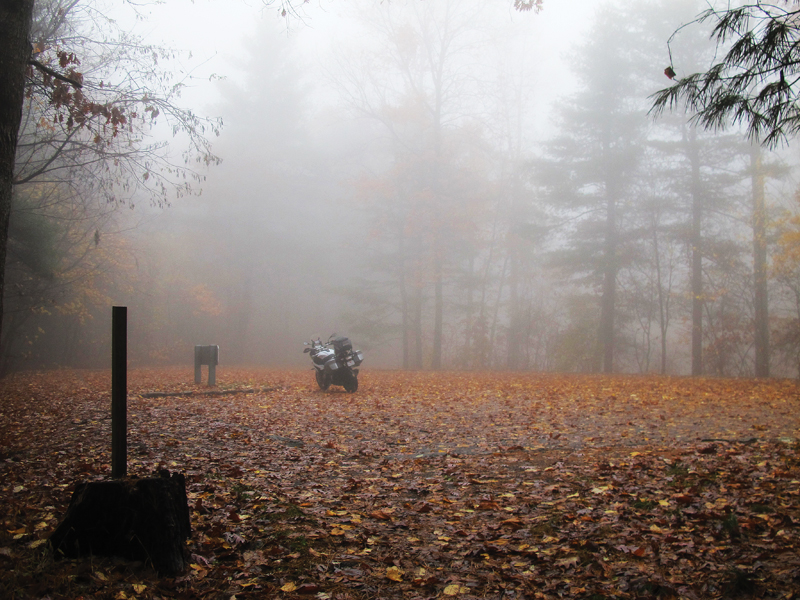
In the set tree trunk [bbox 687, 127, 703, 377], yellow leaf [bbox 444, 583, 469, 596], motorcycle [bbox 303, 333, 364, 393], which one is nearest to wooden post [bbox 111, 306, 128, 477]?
yellow leaf [bbox 444, 583, 469, 596]

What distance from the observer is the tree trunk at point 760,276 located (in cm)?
1659

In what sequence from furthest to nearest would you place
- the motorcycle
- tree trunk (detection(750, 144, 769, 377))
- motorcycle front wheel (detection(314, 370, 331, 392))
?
tree trunk (detection(750, 144, 769, 377)) → motorcycle front wheel (detection(314, 370, 331, 392)) → the motorcycle

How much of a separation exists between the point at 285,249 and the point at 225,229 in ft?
12.3

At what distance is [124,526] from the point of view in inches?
116

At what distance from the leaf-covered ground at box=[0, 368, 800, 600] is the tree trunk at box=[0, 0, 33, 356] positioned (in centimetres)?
219

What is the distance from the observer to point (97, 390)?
1179 cm

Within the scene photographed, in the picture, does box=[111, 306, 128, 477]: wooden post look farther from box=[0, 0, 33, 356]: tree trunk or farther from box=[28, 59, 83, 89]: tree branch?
box=[28, 59, 83, 89]: tree branch

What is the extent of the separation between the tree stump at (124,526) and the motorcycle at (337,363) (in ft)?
28.5

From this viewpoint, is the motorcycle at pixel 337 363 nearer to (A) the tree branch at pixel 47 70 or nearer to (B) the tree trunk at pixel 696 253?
(A) the tree branch at pixel 47 70

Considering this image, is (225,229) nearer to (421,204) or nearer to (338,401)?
(421,204)

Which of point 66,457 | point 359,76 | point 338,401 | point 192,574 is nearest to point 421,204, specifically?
point 359,76

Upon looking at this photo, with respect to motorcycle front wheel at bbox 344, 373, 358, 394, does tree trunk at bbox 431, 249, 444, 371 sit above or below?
above

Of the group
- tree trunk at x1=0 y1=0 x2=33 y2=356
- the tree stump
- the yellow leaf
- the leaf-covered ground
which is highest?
tree trunk at x1=0 y1=0 x2=33 y2=356

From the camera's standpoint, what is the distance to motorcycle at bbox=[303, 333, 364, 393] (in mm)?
11883
